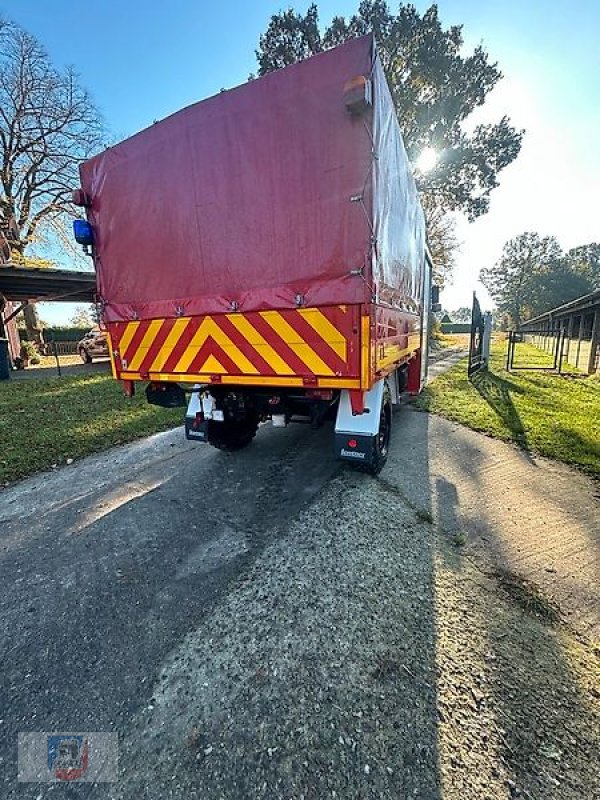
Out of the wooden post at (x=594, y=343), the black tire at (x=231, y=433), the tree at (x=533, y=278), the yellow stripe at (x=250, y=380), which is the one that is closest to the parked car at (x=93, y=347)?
the black tire at (x=231, y=433)

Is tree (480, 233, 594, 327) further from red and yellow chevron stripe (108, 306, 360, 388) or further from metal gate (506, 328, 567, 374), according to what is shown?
red and yellow chevron stripe (108, 306, 360, 388)

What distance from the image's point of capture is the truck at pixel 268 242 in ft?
8.55

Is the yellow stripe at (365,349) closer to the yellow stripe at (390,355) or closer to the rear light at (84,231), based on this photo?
the yellow stripe at (390,355)

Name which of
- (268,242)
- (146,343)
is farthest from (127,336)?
(268,242)

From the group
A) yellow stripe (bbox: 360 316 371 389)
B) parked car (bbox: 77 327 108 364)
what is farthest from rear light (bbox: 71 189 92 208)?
parked car (bbox: 77 327 108 364)

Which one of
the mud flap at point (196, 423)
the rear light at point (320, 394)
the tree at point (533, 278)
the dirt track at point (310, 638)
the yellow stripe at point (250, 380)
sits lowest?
the dirt track at point (310, 638)

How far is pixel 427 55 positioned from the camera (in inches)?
667

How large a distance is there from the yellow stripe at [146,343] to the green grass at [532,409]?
4613 mm

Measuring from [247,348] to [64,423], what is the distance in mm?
4788

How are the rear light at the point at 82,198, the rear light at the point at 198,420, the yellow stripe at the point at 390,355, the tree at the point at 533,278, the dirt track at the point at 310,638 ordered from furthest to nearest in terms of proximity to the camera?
the tree at the point at 533,278 < the rear light at the point at 198,420 < the rear light at the point at 82,198 < the yellow stripe at the point at 390,355 < the dirt track at the point at 310,638

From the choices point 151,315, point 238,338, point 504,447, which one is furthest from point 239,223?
point 504,447

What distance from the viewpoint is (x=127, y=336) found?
3707mm

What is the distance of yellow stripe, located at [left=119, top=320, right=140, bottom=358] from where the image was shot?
3631mm

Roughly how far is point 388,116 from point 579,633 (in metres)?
3.78
